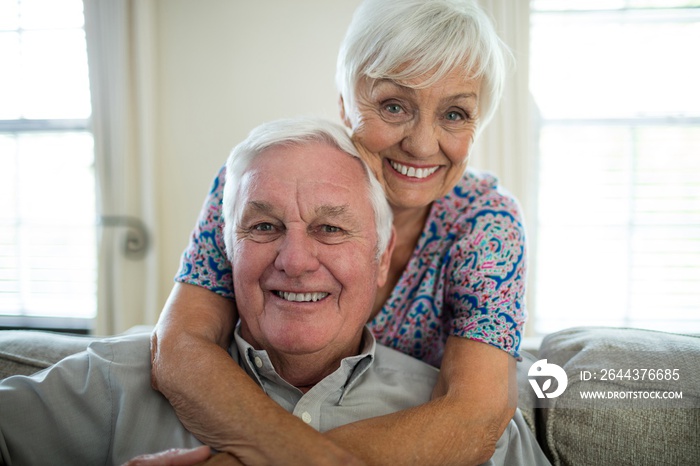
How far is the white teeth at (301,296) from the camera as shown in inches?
51.0

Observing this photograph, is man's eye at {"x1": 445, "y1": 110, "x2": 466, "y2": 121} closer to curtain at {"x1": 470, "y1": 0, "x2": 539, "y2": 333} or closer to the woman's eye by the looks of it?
the woman's eye

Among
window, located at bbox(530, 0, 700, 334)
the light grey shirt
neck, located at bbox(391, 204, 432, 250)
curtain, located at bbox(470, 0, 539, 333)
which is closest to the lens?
the light grey shirt

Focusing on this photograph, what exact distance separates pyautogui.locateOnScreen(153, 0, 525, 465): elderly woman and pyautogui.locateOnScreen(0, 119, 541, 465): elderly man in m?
0.09

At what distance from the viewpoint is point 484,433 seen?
121cm

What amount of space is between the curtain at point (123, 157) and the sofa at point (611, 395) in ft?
7.04

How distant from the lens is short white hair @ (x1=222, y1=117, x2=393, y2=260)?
137 centimetres

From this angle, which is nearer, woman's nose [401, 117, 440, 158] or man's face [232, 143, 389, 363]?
man's face [232, 143, 389, 363]

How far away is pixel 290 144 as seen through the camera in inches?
53.5

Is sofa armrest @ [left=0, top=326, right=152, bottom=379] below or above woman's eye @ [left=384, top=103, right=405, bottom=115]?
below

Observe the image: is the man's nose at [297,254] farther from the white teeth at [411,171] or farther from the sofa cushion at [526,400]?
the sofa cushion at [526,400]

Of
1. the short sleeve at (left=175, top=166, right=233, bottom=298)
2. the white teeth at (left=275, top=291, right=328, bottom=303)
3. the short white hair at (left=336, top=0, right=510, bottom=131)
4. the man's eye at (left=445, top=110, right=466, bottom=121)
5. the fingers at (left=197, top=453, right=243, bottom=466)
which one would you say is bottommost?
the fingers at (left=197, top=453, right=243, bottom=466)

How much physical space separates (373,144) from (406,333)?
1.88 ft

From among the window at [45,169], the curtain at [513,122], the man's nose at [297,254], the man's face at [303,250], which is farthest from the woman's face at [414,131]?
the window at [45,169]

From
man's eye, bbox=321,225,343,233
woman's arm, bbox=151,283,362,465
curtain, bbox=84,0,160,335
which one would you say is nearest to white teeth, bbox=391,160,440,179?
man's eye, bbox=321,225,343,233
